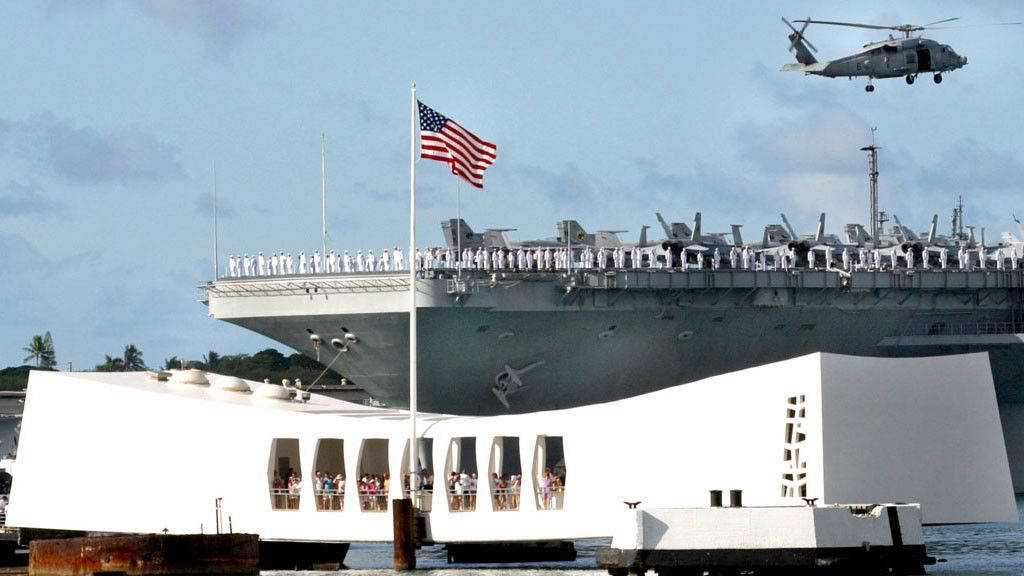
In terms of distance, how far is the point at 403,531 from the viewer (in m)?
32.1

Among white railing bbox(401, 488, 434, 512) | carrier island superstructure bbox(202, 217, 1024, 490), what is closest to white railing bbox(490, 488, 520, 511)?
white railing bbox(401, 488, 434, 512)

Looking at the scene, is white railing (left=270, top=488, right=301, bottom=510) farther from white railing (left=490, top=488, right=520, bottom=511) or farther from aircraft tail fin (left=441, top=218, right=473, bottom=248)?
aircraft tail fin (left=441, top=218, right=473, bottom=248)

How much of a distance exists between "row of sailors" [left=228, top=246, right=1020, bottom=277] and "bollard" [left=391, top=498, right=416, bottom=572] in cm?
1736

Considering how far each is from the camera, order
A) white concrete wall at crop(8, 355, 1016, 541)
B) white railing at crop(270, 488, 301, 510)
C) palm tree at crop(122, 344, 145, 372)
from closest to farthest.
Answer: white concrete wall at crop(8, 355, 1016, 541) < white railing at crop(270, 488, 301, 510) < palm tree at crop(122, 344, 145, 372)

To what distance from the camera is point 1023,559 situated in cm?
3675

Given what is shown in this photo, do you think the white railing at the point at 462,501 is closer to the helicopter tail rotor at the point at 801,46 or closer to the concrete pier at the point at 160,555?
the concrete pier at the point at 160,555

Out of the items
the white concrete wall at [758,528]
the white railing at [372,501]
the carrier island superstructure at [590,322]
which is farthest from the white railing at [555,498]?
the carrier island superstructure at [590,322]

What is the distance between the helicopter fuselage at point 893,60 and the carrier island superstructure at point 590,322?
6.34 metres

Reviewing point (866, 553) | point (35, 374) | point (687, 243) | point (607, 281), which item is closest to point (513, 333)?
point (607, 281)

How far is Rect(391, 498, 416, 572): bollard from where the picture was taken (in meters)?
32.1

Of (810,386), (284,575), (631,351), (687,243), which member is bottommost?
(284,575)

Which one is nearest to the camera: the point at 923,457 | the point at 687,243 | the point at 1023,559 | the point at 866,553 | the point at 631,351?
the point at 866,553

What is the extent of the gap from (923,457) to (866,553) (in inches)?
98.4

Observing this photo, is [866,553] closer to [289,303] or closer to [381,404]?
[289,303]
